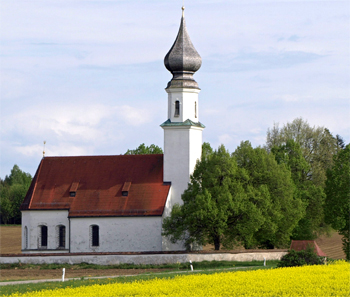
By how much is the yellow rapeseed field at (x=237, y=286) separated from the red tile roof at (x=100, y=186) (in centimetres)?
2019

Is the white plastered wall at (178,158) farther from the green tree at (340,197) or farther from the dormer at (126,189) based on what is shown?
the green tree at (340,197)

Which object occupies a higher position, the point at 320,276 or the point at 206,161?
the point at 206,161

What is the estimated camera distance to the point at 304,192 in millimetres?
52500

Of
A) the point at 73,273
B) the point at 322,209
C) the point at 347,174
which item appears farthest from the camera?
the point at 322,209

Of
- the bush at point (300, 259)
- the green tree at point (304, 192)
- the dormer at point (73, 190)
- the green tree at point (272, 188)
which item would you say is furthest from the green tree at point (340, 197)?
the dormer at point (73, 190)

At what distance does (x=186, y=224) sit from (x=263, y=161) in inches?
295

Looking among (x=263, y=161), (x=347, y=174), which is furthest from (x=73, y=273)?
(x=347, y=174)

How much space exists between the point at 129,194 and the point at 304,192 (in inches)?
575

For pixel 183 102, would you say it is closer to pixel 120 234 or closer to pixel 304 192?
pixel 120 234

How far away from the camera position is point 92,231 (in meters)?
48.3

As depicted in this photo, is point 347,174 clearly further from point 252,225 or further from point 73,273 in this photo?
point 73,273

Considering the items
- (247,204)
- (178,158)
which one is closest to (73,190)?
(178,158)

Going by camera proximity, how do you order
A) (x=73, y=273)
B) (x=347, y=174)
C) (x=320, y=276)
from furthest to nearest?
1. (x=347, y=174)
2. (x=73, y=273)
3. (x=320, y=276)

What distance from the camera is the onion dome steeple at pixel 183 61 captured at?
48.3 m
